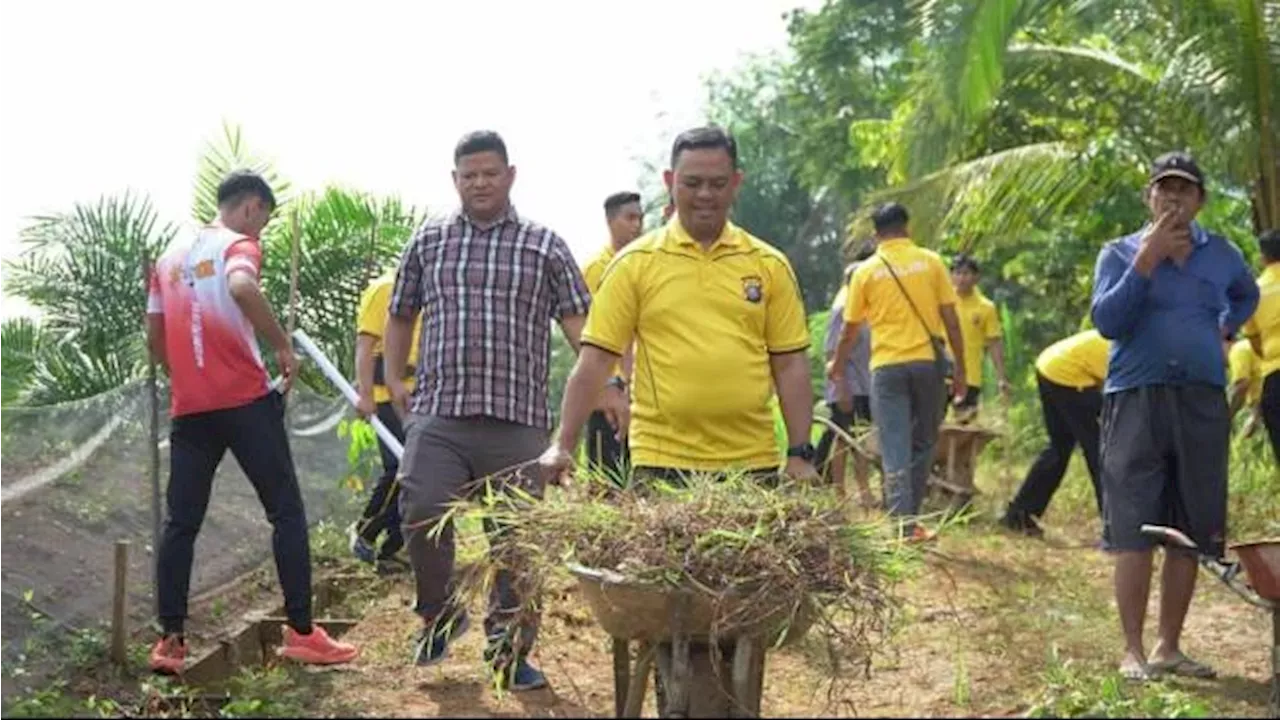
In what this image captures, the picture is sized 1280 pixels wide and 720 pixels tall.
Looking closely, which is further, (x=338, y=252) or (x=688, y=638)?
(x=338, y=252)

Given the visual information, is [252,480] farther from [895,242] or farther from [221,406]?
[895,242]

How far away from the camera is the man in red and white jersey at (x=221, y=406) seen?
709cm

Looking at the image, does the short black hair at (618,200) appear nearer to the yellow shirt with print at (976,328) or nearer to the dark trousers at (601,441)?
the dark trousers at (601,441)

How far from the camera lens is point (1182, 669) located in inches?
273

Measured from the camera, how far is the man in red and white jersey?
709 cm

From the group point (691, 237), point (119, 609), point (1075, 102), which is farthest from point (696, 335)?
point (1075, 102)

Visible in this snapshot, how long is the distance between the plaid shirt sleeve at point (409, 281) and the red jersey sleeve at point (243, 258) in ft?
1.81

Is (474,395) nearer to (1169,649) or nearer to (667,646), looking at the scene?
(667,646)

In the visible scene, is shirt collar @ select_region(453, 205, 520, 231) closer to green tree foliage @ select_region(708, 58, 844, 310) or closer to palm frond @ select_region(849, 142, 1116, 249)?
palm frond @ select_region(849, 142, 1116, 249)

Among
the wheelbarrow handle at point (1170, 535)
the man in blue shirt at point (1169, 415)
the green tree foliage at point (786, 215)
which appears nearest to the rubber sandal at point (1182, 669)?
the man in blue shirt at point (1169, 415)

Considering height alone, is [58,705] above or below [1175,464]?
below

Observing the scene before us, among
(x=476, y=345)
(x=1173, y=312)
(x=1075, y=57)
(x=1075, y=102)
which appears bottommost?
(x=476, y=345)

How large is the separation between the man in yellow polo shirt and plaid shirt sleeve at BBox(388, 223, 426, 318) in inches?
49.9

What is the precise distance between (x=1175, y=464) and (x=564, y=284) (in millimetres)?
2301
